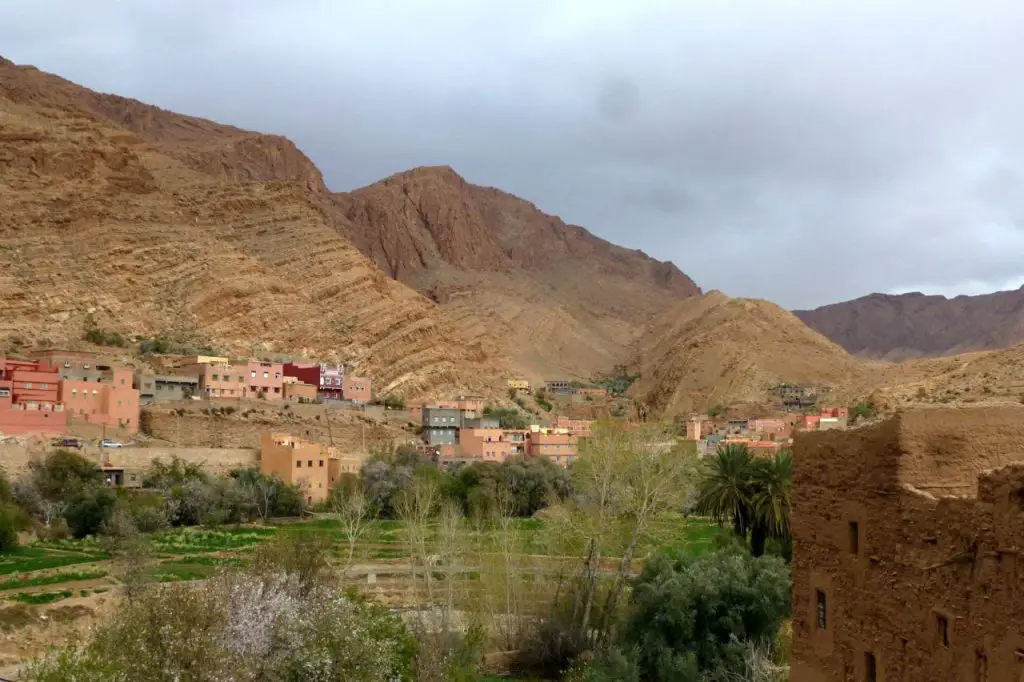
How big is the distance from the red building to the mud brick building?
49.5 m

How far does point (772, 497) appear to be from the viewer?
2503 centimetres

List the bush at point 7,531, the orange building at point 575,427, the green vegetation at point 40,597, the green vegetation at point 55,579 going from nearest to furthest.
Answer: the green vegetation at point 40,597
the green vegetation at point 55,579
the bush at point 7,531
the orange building at point 575,427

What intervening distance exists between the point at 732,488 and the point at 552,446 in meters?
42.3

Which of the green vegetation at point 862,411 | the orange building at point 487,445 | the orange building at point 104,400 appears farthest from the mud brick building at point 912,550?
the green vegetation at point 862,411

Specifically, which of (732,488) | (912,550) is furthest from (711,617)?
(912,550)

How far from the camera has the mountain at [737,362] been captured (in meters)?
106

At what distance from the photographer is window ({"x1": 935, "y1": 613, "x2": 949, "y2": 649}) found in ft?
27.3

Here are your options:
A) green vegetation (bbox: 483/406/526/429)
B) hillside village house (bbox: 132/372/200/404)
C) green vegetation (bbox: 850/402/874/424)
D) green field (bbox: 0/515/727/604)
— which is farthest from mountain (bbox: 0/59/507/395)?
green vegetation (bbox: 850/402/874/424)

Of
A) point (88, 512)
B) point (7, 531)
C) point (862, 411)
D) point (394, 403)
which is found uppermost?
point (394, 403)

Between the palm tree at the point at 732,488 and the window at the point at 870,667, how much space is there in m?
16.1

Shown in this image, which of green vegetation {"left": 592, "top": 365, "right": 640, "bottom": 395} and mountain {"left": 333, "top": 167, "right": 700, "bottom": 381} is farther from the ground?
mountain {"left": 333, "top": 167, "right": 700, "bottom": 381}

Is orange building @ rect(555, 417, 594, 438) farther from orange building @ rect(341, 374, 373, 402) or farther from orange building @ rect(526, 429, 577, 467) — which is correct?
orange building @ rect(341, 374, 373, 402)

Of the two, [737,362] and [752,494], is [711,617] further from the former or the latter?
[737,362]

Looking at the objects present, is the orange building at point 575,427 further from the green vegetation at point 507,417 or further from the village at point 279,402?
the green vegetation at point 507,417
